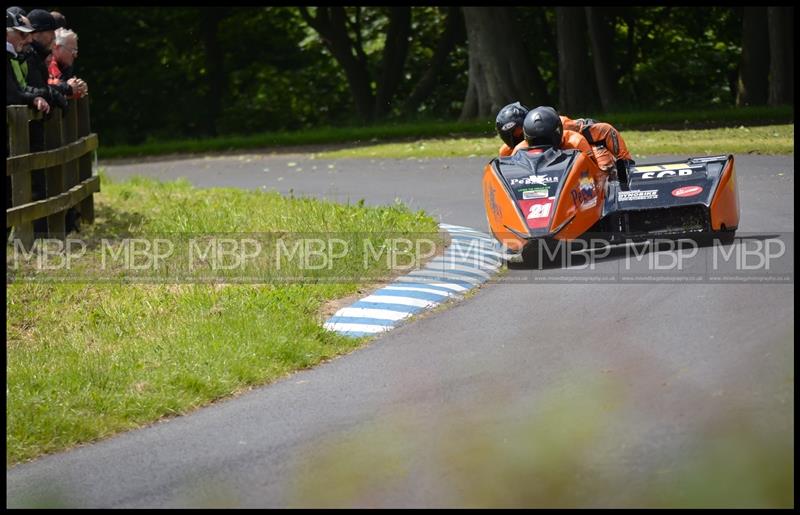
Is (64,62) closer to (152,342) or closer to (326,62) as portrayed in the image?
(152,342)

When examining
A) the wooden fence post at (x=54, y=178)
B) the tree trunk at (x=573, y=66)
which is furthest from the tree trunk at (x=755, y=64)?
the wooden fence post at (x=54, y=178)

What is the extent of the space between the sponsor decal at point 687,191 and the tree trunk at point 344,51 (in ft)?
82.2

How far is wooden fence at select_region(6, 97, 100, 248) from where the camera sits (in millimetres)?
13828

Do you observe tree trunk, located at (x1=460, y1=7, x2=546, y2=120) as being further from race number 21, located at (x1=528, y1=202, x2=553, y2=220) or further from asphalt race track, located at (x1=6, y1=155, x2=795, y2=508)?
asphalt race track, located at (x1=6, y1=155, x2=795, y2=508)

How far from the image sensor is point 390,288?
452 inches

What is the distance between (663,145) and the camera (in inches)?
839

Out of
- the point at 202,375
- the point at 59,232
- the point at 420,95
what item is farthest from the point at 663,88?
the point at 202,375

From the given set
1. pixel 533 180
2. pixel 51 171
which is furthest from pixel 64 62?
pixel 533 180

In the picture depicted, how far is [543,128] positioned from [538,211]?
3.09ft

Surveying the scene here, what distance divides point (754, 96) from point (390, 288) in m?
20.0

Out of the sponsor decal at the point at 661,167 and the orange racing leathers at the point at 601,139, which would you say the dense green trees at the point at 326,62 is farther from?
the sponsor decal at the point at 661,167

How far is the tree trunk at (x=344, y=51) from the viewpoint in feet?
118

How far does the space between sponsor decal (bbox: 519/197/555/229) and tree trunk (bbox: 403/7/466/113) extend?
2400cm

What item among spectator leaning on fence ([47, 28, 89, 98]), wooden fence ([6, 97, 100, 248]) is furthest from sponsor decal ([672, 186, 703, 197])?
spectator leaning on fence ([47, 28, 89, 98])
